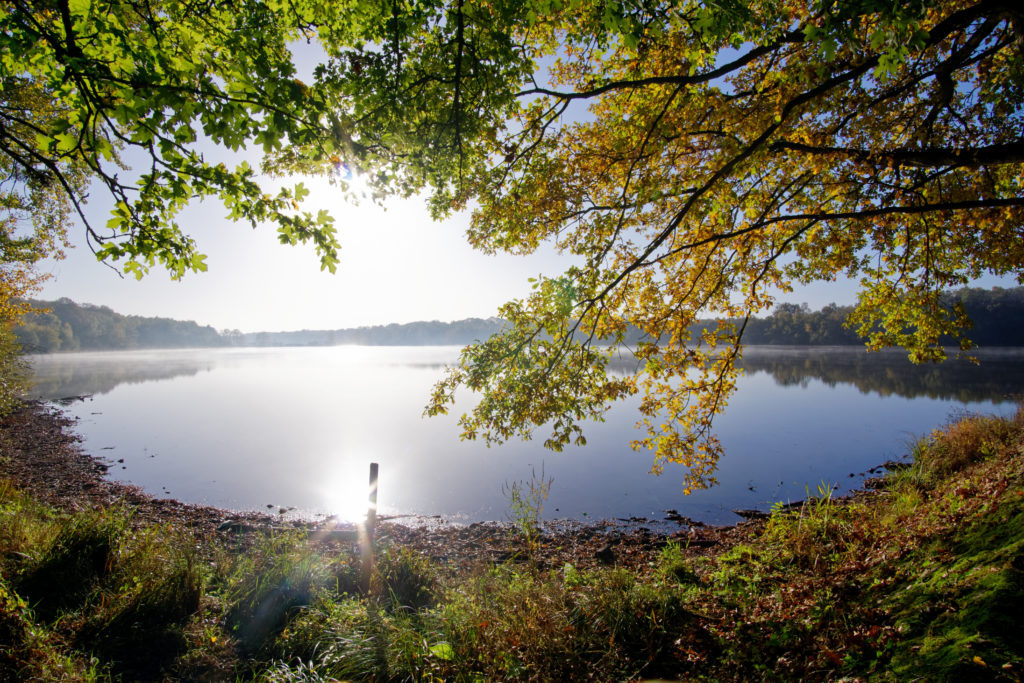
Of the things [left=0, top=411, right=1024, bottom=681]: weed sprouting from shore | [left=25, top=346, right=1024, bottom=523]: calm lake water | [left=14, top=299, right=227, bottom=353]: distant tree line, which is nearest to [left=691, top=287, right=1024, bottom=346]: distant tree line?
[left=25, top=346, right=1024, bottom=523]: calm lake water

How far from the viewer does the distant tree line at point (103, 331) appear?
92750 mm

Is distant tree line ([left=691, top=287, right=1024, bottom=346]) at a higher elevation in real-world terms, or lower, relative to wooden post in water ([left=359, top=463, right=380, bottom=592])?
higher

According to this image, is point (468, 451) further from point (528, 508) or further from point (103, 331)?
point (103, 331)

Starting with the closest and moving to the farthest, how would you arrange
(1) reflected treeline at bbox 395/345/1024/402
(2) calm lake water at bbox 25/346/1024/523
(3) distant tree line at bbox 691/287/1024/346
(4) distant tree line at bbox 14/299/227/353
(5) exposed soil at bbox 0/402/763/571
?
(5) exposed soil at bbox 0/402/763/571 → (2) calm lake water at bbox 25/346/1024/523 → (1) reflected treeline at bbox 395/345/1024/402 → (3) distant tree line at bbox 691/287/1024/346 → (4) distant tree line at bbox 14/299/227/353

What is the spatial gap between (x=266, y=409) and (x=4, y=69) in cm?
3060

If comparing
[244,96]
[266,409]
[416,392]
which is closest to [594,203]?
[244,96]

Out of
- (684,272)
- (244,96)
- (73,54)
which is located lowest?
(684,272)

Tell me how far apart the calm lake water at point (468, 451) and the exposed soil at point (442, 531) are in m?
0.92

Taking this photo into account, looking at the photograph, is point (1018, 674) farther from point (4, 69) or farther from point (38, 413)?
point (38, 413)

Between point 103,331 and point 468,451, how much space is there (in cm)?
16495

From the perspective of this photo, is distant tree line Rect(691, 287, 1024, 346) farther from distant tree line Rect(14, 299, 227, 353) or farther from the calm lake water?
distant tree line Rect(14, 299, 227, 353)

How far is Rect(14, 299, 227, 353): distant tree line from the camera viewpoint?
9275 cm

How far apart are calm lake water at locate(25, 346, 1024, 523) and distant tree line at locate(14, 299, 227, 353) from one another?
86.4m

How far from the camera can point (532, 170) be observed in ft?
17.8
